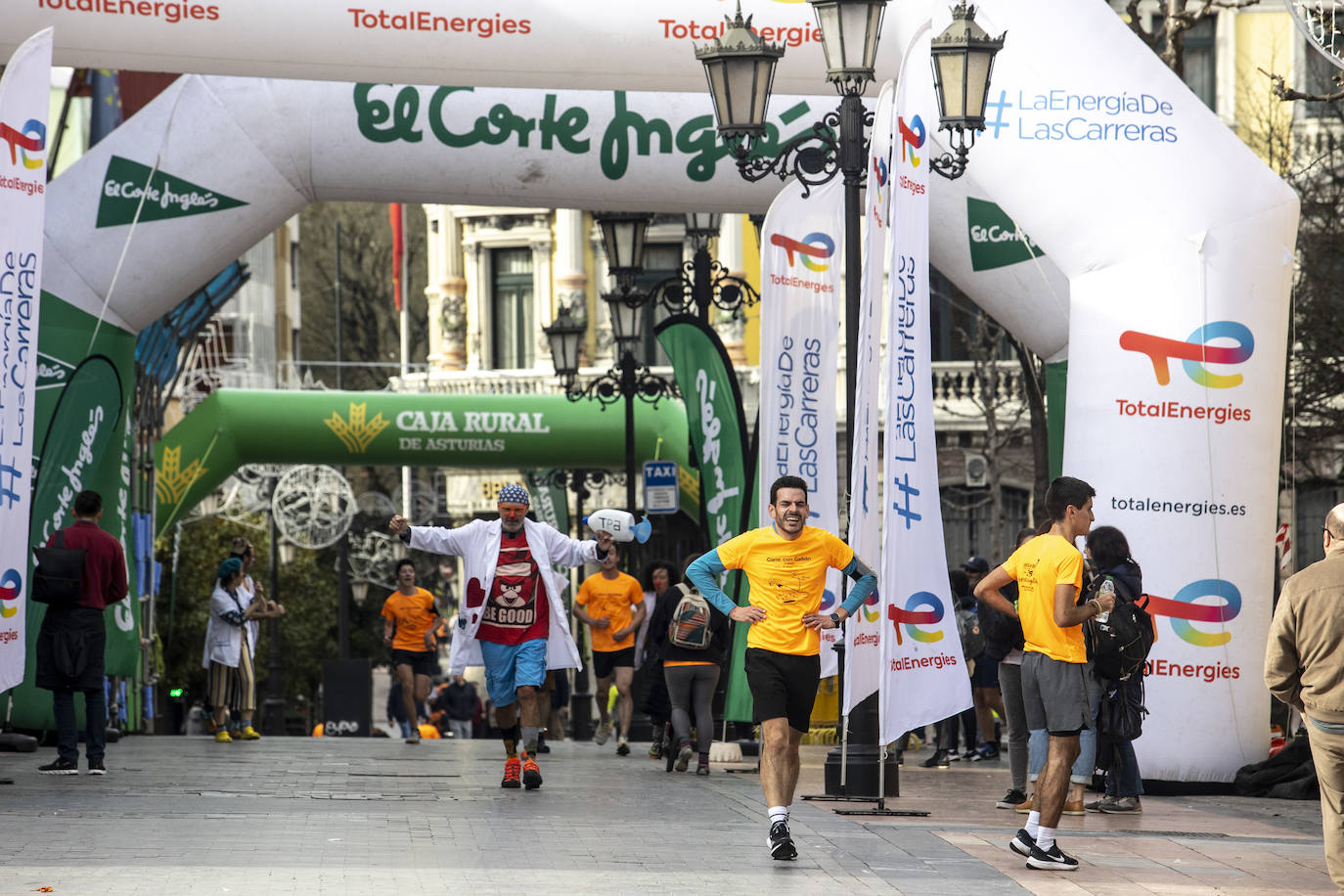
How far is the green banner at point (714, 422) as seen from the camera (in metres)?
16.0

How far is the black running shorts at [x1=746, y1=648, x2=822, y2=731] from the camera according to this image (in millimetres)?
9172

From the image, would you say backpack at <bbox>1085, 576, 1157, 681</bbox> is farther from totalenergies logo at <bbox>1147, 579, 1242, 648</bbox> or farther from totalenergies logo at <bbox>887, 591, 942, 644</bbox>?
totalenergies logo at <bbox>1147, 579, 1242, 648</bbox>

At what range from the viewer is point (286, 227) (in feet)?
178

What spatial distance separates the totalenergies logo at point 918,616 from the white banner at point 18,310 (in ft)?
15.2

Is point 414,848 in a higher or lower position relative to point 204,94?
lower

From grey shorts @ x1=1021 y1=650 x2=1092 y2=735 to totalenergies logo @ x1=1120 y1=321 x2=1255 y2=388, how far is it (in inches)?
154

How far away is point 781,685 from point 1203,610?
454cm

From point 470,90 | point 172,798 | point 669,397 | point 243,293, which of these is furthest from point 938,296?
point 172,798

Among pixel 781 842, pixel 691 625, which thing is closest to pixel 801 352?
pixel 691 625

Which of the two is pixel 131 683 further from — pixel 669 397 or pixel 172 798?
pixel 669 397

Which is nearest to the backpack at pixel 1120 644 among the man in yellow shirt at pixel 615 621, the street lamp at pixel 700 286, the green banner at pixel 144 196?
the man in yellow shirt at pixel 615 621

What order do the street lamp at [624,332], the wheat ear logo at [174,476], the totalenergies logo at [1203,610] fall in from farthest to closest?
the wheat ear logo at [174,476] → the street lamp at [624,332] → the totalenergies logo at [1203,610]

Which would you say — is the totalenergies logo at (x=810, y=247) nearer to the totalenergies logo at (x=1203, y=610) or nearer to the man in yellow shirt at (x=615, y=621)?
the totalenergies logo at (x=1203, y=610)

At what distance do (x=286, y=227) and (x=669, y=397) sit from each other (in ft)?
104
